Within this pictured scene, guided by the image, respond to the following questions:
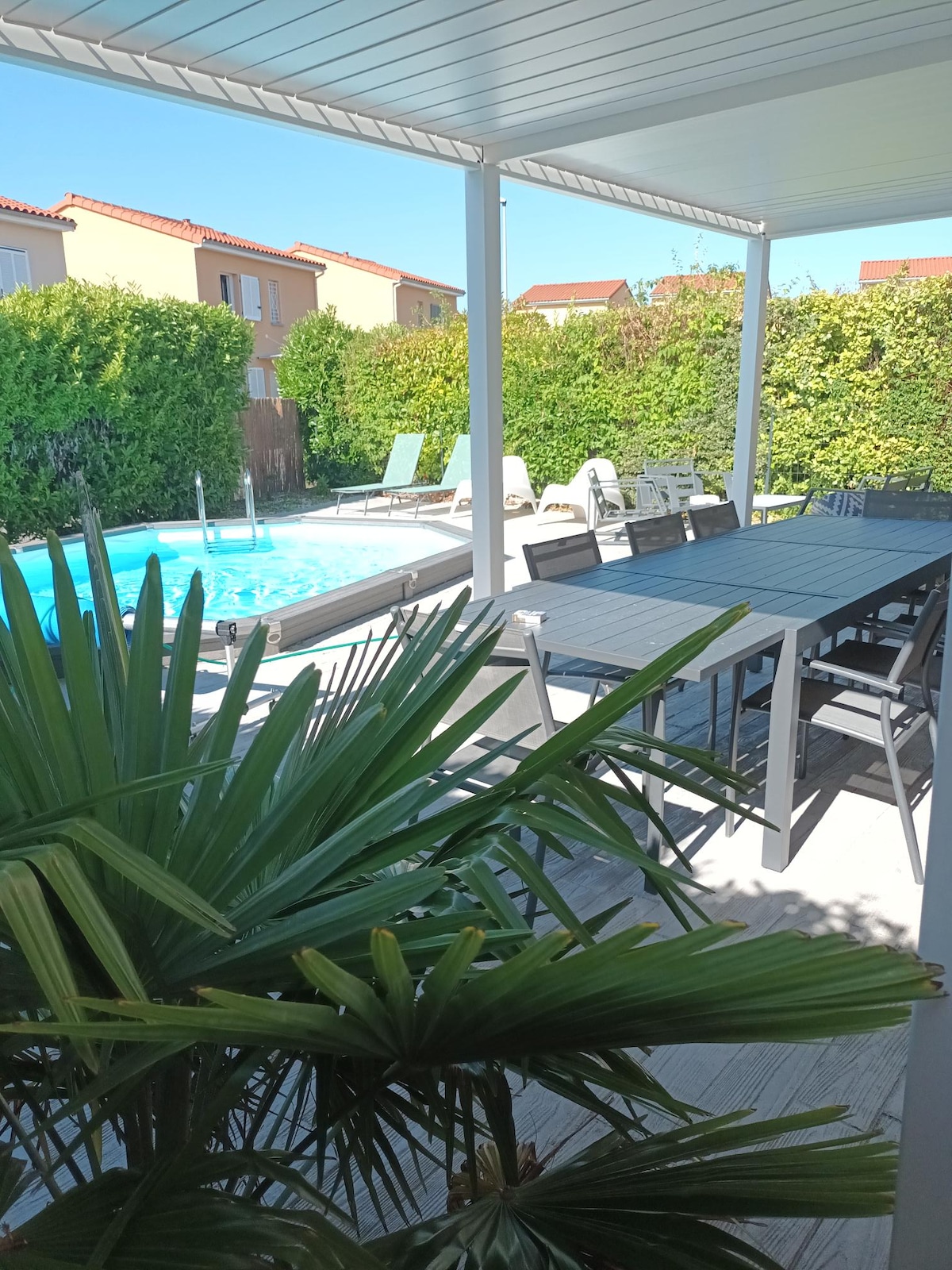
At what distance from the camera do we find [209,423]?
12883 mm

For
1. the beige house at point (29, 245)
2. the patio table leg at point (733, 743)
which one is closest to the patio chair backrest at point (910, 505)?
the patio table leg at point (733, 743)

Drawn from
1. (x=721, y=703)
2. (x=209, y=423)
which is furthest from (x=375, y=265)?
(x=721, y=703)

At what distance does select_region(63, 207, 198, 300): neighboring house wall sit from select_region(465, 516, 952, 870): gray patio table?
17.1m

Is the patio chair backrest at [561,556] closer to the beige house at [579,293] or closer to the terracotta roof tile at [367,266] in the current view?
the terracotta roof tile at [367,266]

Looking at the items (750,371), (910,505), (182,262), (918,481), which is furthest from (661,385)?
(182,262)

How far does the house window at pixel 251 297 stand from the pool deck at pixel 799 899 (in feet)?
56.8

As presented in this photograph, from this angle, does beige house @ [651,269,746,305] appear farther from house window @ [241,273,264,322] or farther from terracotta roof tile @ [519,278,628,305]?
terracotta roof tile @ [519,278,628,305]

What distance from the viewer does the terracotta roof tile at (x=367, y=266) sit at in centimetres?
2430

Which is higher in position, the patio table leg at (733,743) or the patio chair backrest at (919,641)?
the patio chair backrest at (919,641)

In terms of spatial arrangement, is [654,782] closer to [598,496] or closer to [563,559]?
[563,559]

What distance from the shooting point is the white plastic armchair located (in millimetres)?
10516

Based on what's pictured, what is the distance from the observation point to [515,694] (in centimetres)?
277

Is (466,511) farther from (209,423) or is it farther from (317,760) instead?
(317,760)

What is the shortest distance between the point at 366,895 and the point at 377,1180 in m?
1.42
